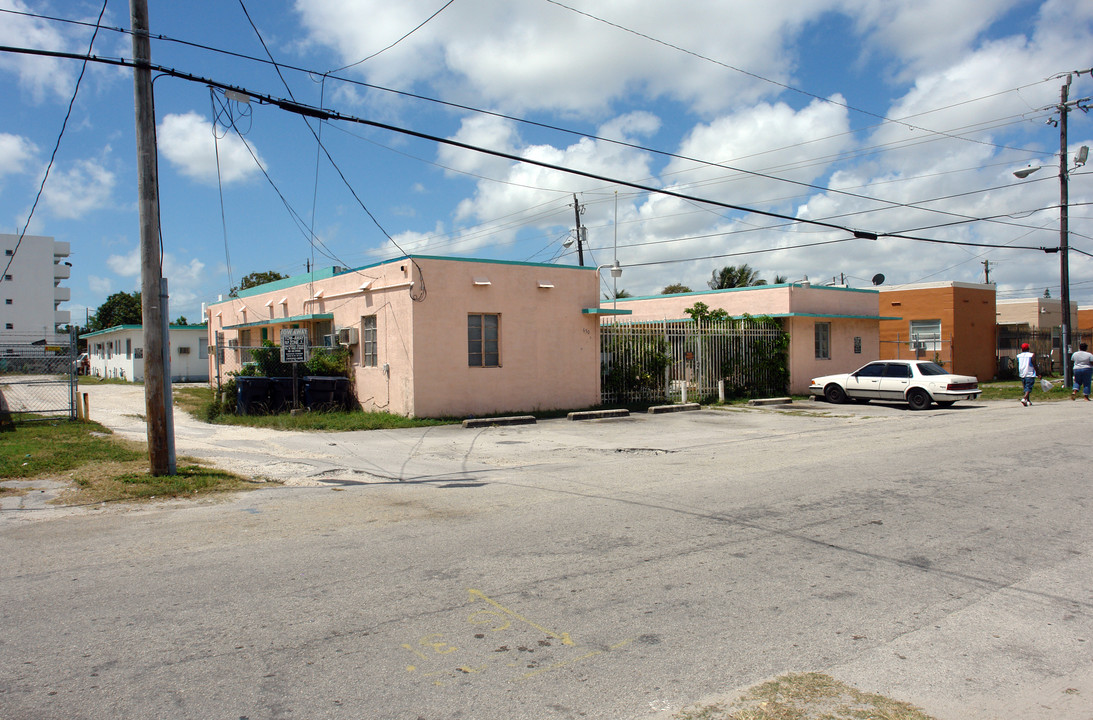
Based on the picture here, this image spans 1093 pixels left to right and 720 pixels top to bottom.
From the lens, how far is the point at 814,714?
3443 millimetres

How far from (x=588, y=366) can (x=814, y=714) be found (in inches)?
659

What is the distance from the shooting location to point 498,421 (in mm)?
16953

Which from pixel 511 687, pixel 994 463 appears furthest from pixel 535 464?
pixel 511 687

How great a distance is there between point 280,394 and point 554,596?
15.5 meters

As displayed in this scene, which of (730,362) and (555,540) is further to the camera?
(730,362)

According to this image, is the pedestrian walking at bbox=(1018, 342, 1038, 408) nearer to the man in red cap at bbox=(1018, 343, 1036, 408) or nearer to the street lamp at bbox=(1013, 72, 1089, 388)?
the man in red cap at bbox=(1018, 343, 1036, 408)

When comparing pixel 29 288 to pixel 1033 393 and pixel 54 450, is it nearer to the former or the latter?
pixel 54 450

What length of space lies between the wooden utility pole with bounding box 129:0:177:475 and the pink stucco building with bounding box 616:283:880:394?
1974 centimetres

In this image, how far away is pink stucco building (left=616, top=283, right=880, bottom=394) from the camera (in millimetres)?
24812

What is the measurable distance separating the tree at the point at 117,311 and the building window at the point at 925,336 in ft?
224

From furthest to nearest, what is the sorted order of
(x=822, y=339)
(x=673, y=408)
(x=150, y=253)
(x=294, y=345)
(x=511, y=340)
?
1. (x=822, y=339)
2. (x=673, y=408)
3. (x=511, y=340)
4. (x=294, y=345)
5. (x=150, y=253)

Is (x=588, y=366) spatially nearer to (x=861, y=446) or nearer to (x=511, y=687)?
(x=861, y=446)

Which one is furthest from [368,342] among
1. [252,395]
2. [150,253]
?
[150,253]

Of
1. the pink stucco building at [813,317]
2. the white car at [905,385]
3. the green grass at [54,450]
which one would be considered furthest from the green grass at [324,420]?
the pink stucco building at [813,317]
